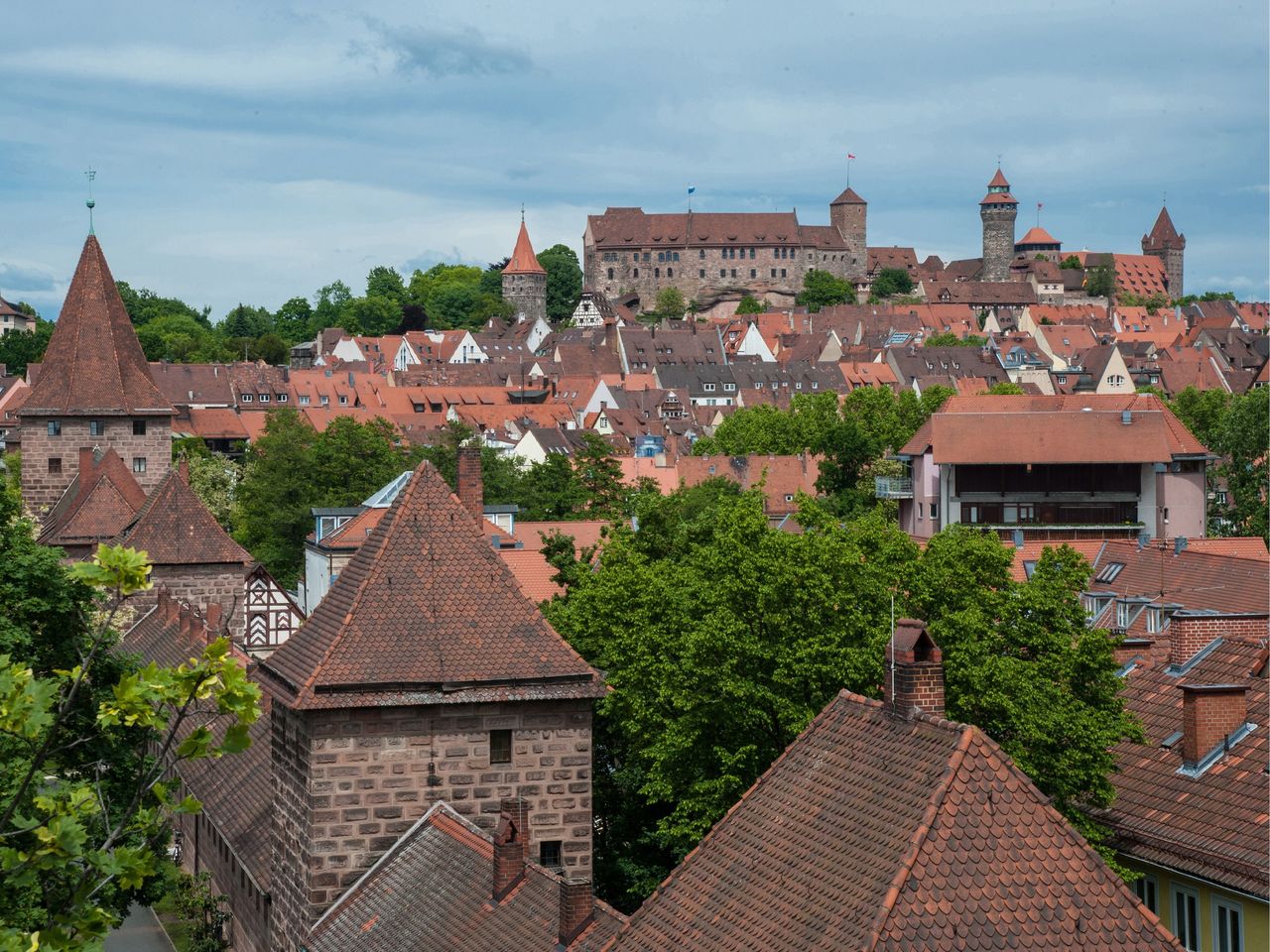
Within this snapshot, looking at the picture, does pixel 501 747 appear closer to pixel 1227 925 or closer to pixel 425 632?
pixel 425 632

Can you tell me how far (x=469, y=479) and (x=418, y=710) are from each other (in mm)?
5960

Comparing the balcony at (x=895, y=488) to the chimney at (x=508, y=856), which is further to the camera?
the balcony at (x=895, y=488)

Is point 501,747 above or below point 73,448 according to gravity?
below

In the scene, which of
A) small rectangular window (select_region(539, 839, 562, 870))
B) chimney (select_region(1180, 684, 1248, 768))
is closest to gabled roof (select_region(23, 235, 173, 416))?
small rectangular window (select_region(539, 839, 562, 870))

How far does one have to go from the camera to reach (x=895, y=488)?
254 feet

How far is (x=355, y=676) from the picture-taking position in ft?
69.7

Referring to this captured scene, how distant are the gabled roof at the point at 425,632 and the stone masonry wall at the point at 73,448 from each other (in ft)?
137

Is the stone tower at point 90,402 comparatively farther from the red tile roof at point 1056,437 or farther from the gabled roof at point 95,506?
the red tile roof at point 1056,437

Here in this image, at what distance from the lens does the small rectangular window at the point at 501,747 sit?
862 inches

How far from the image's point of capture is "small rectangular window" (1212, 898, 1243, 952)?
22219 mm

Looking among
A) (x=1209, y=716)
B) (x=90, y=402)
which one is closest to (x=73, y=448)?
(x=90, y=402)

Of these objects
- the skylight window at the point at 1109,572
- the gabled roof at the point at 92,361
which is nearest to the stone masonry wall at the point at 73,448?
the gabled roof at the point at 92,361

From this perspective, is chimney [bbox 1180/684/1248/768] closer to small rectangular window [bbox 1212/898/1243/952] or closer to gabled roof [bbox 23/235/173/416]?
small rectangular window [bbox 1212/898/1243/952]

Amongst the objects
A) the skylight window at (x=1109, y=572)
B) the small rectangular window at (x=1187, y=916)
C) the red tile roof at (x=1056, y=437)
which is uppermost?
the red tile roof at (x=1056, y=437)
